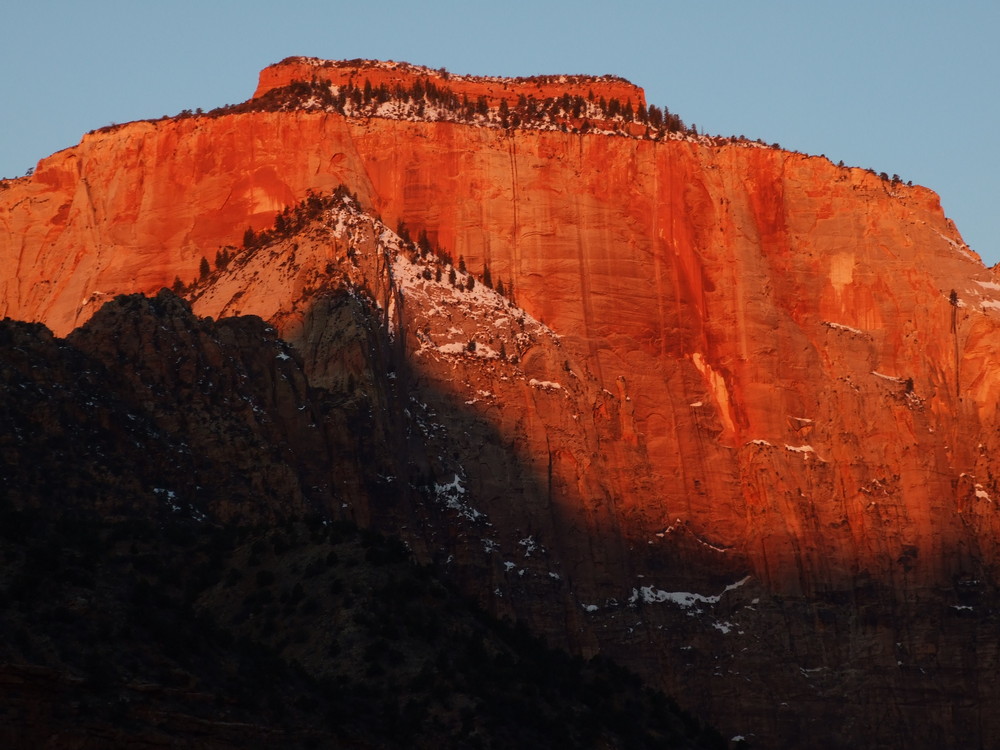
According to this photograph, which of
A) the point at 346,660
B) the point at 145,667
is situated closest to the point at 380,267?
the point at 346,660

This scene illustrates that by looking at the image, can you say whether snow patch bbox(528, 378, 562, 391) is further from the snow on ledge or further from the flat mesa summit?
the snow on ledge

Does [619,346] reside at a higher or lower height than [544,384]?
higher

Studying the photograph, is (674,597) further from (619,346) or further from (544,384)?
(619,346)

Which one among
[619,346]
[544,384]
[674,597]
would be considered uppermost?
[619,346]

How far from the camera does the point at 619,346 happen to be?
10100 cm

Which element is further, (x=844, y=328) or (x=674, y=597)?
(x=844, y=328)

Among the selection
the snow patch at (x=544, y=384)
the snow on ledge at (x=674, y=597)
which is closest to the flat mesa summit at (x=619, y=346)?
the snow on ledge at (x=674, y=597)

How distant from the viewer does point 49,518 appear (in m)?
71.7

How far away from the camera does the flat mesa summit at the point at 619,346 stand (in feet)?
309

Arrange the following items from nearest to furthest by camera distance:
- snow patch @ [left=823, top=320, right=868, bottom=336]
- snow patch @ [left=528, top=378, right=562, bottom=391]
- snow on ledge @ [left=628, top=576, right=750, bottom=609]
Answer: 1. snow on ledge @ [left=628, top=576, right=750, bottom=609]
2. snow patch @ [left=528, top=378, right=562, bottom=391]
3. snow patch @ [left=823, top=320, right=868, bottom=336]

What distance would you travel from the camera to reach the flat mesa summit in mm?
94312

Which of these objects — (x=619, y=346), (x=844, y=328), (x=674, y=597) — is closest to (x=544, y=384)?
(x=619, y=346)

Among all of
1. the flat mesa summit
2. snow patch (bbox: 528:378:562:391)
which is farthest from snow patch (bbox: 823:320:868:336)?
snow patch (bbox: 528:378:562:391)

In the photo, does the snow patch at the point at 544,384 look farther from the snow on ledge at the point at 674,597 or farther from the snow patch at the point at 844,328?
the snow patch at the point at 844,328
